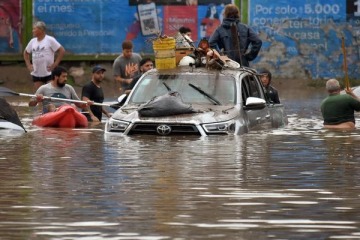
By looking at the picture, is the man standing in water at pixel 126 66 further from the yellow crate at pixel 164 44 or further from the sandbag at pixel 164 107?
the sandbag at pixel 164 107

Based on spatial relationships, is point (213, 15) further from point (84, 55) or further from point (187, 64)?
point (187, 64)

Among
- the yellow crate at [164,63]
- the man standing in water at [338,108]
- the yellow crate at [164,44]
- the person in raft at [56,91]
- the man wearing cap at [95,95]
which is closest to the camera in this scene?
the yellow crate at [164,63]

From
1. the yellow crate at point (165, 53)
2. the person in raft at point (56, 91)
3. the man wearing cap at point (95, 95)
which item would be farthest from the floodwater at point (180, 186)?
the man wearing cap at point (95, 95)

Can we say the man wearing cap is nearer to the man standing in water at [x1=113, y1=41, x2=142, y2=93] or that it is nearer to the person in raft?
the person in raft

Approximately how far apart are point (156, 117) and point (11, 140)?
1973 millimetres

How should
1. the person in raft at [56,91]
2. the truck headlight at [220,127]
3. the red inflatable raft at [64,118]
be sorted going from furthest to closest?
the person in raft at [56,91] → the red inflatable raft at [64,118] → the truck headlight at [220,127]

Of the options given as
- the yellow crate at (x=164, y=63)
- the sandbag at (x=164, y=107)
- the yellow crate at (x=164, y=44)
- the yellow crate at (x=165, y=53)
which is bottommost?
the sandbag at (x=164, y=107)

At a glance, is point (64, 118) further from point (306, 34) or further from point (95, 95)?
point (306, 34)

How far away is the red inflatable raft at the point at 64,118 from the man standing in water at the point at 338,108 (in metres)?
3.81

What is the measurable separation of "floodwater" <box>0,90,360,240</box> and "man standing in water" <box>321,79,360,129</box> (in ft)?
4.83

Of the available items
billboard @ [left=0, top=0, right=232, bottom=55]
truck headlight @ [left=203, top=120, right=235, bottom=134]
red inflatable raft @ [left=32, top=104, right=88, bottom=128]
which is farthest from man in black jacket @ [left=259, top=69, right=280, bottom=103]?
billboard @ [left=0, top=0, right=232, bottom=55]

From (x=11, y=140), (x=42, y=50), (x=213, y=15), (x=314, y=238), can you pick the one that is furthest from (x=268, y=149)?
(x=213, y=15)

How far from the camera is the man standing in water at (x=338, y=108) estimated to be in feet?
72.2

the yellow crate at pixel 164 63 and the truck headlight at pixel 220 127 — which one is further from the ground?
the yellow crate at pixel 164 63
